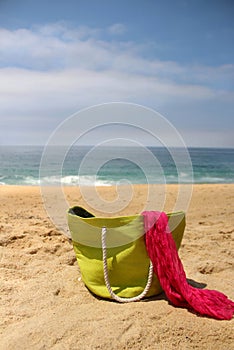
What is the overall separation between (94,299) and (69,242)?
1.51 m

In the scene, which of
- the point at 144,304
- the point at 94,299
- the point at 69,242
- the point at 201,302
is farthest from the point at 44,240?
the point at 201,302

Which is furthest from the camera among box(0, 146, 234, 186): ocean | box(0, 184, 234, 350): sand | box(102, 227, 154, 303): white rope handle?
box(0, 146, 234, 186): ocean

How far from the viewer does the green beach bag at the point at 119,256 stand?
8.96 ft

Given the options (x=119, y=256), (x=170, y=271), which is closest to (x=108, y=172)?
(x=119, y=256)

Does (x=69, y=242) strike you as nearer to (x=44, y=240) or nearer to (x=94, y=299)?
(x=44, y=240)

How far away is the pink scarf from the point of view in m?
2.58

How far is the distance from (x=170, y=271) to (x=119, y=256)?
0.39 meters

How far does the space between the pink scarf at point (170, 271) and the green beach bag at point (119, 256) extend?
7 cm

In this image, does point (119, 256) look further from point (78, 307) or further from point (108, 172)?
point (108, 172)

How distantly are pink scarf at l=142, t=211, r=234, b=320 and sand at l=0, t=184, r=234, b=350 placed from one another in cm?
10

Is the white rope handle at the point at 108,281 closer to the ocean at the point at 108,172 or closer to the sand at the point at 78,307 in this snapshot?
the sand at the point at 78,307

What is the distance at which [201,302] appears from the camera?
2.55m

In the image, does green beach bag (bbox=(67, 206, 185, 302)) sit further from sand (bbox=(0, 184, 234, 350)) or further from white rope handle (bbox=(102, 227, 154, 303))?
sand (bbox=(0, 184, 234, 350))

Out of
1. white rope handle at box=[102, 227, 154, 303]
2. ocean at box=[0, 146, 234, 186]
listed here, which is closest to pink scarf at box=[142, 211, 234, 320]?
white rope handle at box=[102, 227, 154, 303]
